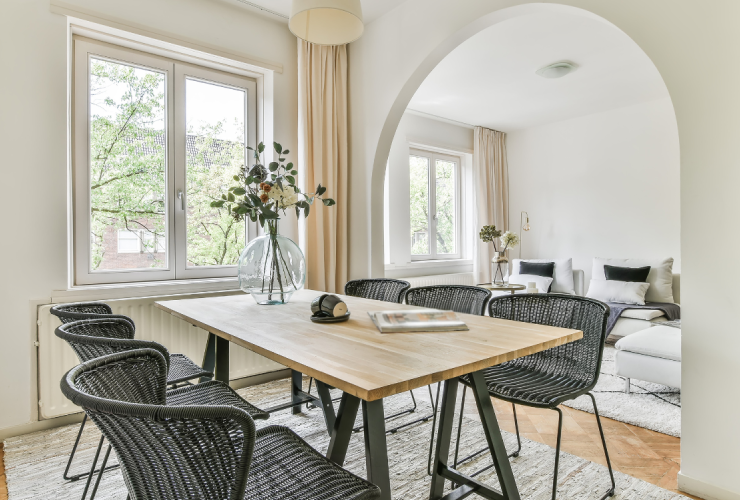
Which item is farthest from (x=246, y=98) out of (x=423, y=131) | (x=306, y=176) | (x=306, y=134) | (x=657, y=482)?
(x=657, y=482)

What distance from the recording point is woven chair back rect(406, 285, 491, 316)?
87.3 inches

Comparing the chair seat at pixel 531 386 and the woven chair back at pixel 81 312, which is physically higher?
the woven chair back at pixel 81 312

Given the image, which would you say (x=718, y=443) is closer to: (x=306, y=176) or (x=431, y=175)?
(x=306, y=176)

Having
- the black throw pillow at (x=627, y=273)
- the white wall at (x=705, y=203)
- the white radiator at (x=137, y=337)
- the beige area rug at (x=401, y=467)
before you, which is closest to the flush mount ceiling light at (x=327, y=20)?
the white wall at (x=705, y=203)

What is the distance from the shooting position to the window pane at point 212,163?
3150 mm

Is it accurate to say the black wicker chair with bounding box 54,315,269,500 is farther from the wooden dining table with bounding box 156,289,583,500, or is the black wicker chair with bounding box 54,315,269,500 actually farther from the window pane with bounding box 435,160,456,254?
the window pane with bounding box 435,160,456,254

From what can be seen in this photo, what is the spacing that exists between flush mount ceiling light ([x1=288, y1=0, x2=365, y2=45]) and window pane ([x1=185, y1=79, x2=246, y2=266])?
145 cm

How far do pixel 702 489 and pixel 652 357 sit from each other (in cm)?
127

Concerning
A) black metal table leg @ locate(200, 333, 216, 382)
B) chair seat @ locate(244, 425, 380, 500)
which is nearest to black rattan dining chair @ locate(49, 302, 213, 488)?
black metal table leg @ locate(200, 333, 216, 382)

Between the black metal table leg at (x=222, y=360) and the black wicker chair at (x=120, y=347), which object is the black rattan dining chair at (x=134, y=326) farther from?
the black wicker chair at (x=120, y=347)

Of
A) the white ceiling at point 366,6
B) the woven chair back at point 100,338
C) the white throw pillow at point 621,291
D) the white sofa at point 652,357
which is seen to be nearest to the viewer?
the woven chair back at point 100,338

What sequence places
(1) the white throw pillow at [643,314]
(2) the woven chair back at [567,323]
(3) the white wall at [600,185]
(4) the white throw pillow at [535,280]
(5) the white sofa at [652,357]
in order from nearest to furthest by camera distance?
1. (2) the woven chair back at [567,323]
2. (5) the white sofa at [652,357]
3. (1) the white throw pillow at [643,314]
4. (3) the white wall at [600,185]
5. (4) the white throw pillow at [535,280]

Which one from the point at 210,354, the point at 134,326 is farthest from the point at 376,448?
the point at 210,354

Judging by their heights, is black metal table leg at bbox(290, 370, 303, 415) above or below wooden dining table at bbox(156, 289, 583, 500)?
below
